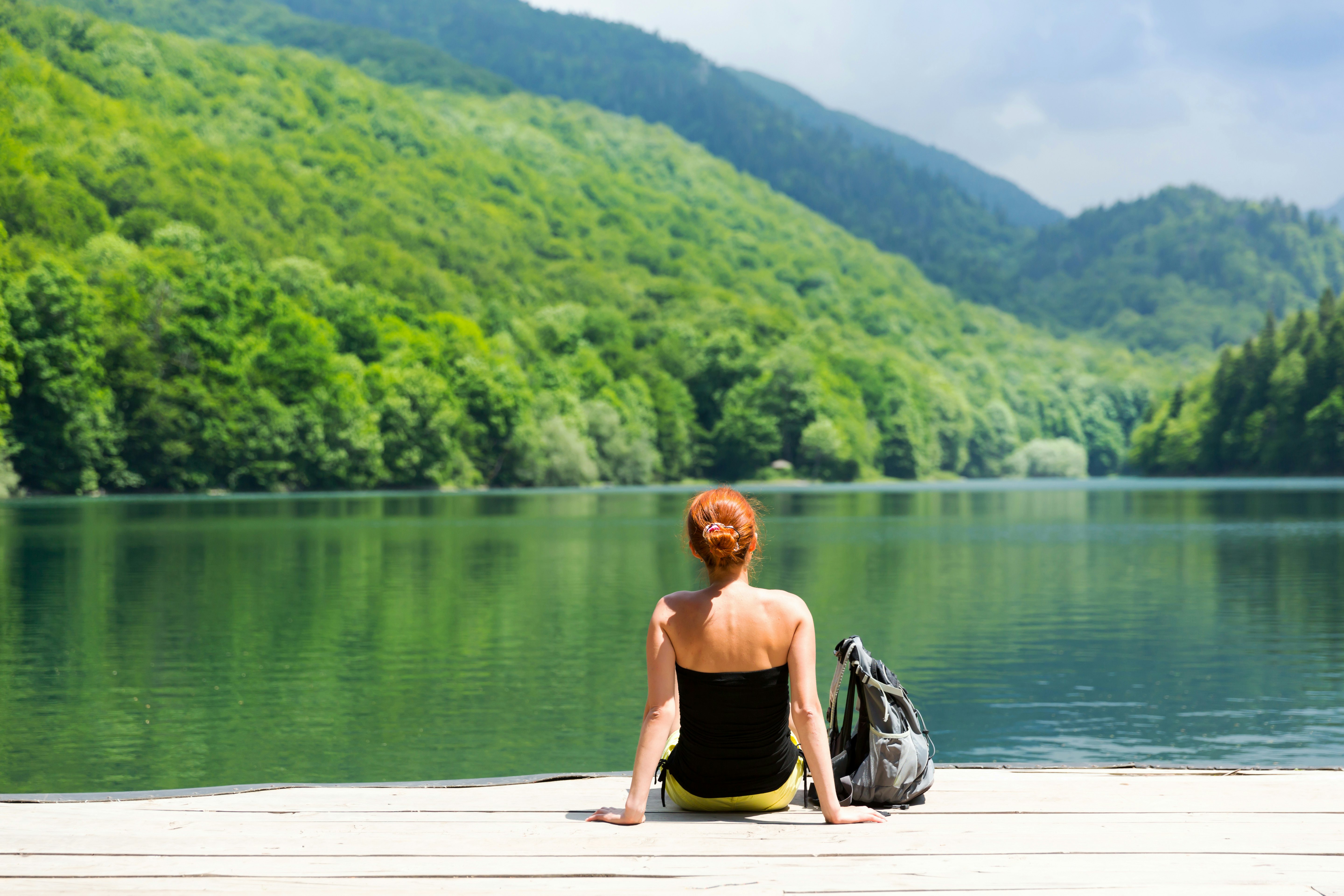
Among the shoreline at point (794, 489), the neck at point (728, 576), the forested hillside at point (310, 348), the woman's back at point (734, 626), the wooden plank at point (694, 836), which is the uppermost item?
the forested hillside at point (310, 348)

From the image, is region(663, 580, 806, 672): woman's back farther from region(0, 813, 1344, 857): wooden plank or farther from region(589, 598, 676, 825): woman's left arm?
region(0, 813, 1344, 857): wooden plank

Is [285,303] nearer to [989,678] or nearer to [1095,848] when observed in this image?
[989,678]

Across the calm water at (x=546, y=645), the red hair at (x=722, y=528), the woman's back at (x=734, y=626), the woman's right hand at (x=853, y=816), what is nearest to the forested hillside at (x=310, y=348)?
the calm water at (x=546, y=645)

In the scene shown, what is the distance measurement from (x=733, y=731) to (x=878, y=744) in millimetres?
838

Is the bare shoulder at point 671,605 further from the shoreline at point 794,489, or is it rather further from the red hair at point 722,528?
the shoreline at point 794,489

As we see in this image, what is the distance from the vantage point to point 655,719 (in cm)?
666

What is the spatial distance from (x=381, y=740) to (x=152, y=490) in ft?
303

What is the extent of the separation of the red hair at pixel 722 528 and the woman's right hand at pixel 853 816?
1.40m

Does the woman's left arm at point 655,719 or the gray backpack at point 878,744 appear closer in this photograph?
the woman's left arm at point 655,719

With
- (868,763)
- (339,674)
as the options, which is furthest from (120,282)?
(868,763)

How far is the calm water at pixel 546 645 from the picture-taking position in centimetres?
1683

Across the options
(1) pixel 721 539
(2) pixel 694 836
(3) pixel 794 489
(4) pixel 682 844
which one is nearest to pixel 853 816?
(2) pixel 694 836

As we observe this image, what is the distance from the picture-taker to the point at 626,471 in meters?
140

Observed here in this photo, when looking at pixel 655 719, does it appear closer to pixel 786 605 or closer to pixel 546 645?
pixel 786 605
